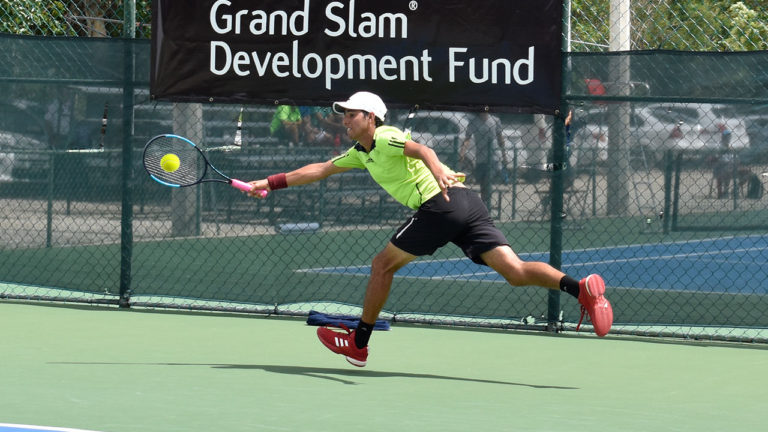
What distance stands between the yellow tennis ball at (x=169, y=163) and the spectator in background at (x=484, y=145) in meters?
2.13

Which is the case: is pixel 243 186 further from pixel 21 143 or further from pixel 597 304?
Result: pixel 21 143

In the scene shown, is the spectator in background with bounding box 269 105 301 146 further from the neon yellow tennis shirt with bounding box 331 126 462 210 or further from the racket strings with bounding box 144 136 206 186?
the neon yellow tennis shirt with bounding box 331 126 462 210

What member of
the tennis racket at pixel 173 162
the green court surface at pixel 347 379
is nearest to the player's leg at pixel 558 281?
the green court surface at pixel 347 379

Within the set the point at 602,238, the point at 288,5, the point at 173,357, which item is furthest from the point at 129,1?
the point at 602,238

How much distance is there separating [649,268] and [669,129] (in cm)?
148

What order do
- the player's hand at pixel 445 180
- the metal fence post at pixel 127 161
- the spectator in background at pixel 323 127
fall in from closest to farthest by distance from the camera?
the player's hand at pixel 445 180 < the spectator in background at pixel 323 127 < the metal fence post at pixel 127 161

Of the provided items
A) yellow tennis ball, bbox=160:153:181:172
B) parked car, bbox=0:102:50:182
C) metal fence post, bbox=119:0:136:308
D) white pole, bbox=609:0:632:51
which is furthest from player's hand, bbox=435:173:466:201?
→ white pole, bbox=609:0:632:51

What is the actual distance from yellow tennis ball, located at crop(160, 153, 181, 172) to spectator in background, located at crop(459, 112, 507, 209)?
2.13 m

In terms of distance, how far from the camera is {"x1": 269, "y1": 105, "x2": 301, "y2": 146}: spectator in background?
365 inches

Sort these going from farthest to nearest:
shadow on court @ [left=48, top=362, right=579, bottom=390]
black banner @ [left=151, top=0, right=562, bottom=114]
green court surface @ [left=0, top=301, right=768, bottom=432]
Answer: black banner @ [left=151, top=0, right=562, bottom=114] < shadow on court @ [left=48, top=362, right=579, bottom=390] < green court surface @ [left=0, top=301, right=768, bottom=432]

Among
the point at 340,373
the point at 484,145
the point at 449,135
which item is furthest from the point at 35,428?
the point at 449,135

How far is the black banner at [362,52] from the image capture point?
866cm

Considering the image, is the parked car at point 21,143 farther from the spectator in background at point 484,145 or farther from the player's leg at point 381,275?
the player's leg at point 381,275

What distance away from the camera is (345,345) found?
729 cm
